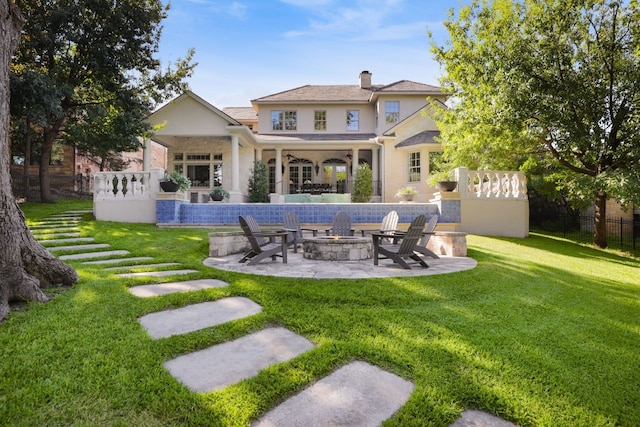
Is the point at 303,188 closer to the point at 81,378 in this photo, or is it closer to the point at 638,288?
the point at 638,288

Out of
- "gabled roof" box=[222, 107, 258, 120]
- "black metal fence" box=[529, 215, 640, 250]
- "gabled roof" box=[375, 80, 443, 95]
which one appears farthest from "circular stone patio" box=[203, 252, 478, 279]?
"gabled roof" box=[222, 107, 258, 120]

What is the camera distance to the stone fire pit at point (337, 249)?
7.29 metres

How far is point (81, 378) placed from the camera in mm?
2387

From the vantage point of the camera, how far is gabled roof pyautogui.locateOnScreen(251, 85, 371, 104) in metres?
20.3

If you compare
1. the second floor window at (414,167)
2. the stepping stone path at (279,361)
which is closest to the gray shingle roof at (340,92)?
the second floor window at (414,167)

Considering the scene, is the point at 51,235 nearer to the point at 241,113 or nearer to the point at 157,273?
the point at 157,273

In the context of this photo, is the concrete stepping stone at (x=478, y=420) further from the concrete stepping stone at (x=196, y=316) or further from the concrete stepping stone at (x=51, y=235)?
the concrete stepping stone at (x=51, y=235)

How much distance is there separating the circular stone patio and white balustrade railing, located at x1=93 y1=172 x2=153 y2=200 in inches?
237

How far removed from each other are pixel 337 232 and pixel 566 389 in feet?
22.2

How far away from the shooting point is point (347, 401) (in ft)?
7.45

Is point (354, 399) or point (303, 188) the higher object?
point (303, 188)

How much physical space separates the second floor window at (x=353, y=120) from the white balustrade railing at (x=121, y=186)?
12492 millimetres

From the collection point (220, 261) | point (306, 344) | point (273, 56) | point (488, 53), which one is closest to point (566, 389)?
point (306, 344)

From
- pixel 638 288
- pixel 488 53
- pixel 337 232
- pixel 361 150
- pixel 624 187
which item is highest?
pixel 488 53
